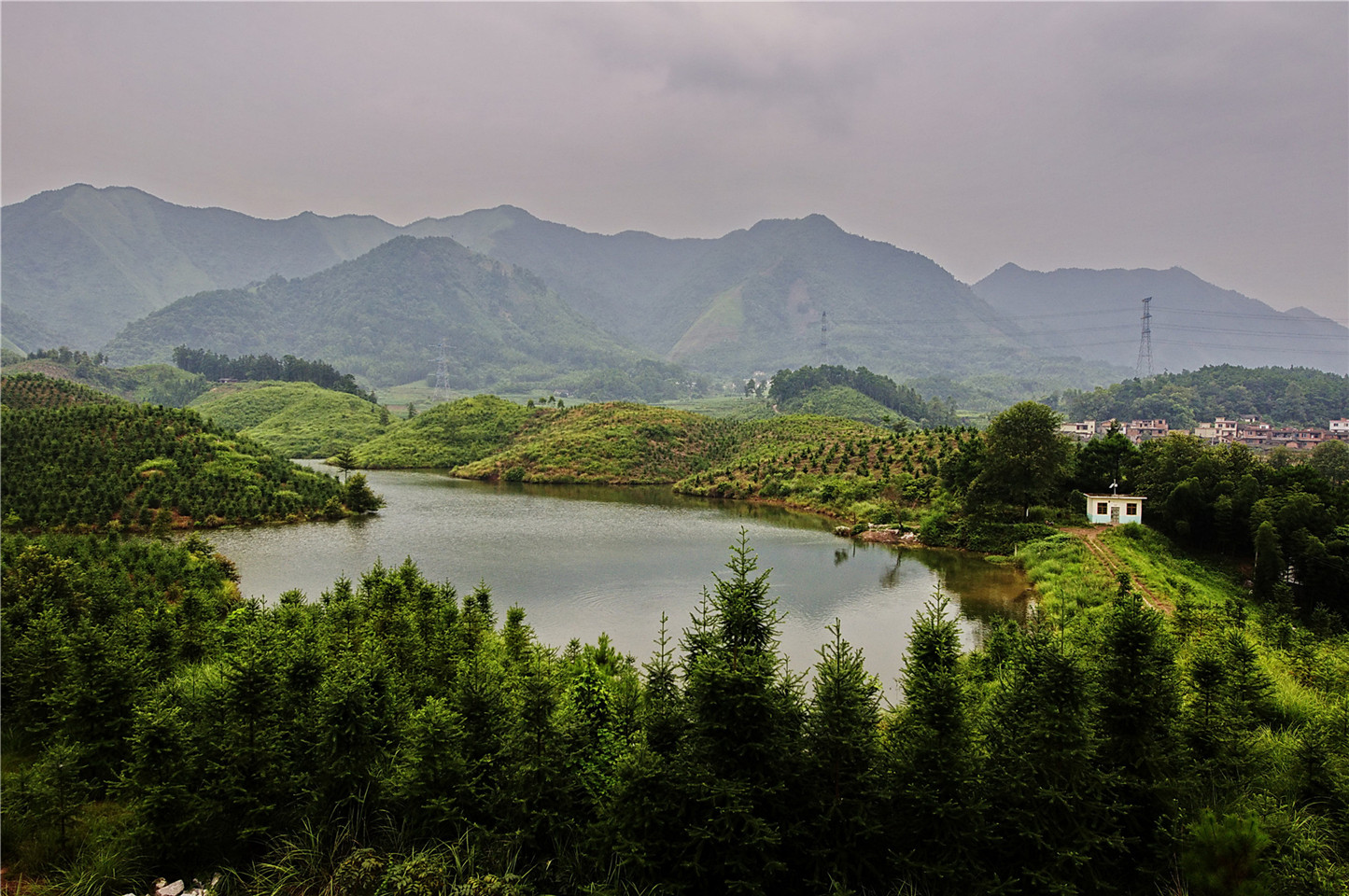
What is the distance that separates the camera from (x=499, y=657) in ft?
38.1

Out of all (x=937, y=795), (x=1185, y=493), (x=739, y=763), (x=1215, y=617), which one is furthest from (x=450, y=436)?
(x=937, y=795)

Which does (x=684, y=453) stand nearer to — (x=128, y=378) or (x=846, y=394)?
(x=846, y=394)

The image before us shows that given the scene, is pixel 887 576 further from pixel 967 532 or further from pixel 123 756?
pixel 123 756

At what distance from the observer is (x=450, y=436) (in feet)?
223

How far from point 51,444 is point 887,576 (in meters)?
34.8

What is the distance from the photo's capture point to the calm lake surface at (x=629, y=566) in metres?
18.9

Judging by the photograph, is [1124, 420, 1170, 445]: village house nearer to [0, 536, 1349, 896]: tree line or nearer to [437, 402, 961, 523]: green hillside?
[437, 402, 961, 523]: green hillside

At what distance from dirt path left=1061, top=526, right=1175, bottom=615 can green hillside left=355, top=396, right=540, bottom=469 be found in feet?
161

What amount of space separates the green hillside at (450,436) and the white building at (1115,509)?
48.9m

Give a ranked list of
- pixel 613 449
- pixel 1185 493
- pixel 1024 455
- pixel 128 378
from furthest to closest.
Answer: pixel 128 378 < pixel 613 449 < pixel 1024 455 < pixel 1185 493

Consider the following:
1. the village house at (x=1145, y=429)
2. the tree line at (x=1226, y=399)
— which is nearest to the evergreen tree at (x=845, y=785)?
the village house at (x=1145, y=429)

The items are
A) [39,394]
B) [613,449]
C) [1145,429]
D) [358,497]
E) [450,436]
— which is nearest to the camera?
[358,497]

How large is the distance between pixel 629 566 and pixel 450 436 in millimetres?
46783

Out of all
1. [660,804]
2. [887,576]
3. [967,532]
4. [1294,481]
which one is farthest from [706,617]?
[967,532]
